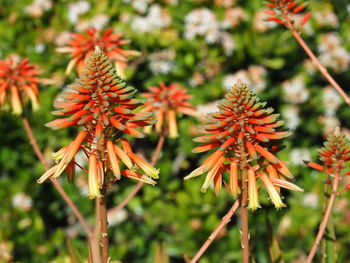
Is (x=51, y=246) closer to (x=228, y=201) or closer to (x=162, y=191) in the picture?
(x=162, y=191)

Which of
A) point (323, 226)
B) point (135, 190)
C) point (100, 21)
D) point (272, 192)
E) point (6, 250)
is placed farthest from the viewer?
point (100, 21)

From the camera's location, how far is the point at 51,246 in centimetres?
521

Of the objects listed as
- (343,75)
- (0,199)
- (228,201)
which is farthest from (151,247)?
(343,75)

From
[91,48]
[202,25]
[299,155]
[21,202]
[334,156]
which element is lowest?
[334,156]

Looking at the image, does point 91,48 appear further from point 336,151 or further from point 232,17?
point 232,17

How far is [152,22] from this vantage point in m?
→ 5.29

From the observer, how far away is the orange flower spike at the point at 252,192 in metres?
1.98

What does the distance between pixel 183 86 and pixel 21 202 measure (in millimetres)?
2092

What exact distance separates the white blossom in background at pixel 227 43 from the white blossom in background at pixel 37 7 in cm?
192

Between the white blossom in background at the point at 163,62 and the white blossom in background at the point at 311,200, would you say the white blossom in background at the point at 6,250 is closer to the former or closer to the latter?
the white blossom in background at the point at 163,62

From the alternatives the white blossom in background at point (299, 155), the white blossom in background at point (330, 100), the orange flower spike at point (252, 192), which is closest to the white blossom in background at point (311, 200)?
the white blossom in background at point (299, 155)

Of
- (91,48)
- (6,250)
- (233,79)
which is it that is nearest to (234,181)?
(91,48)

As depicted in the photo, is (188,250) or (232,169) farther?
(188,250)

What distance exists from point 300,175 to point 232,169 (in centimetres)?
384
